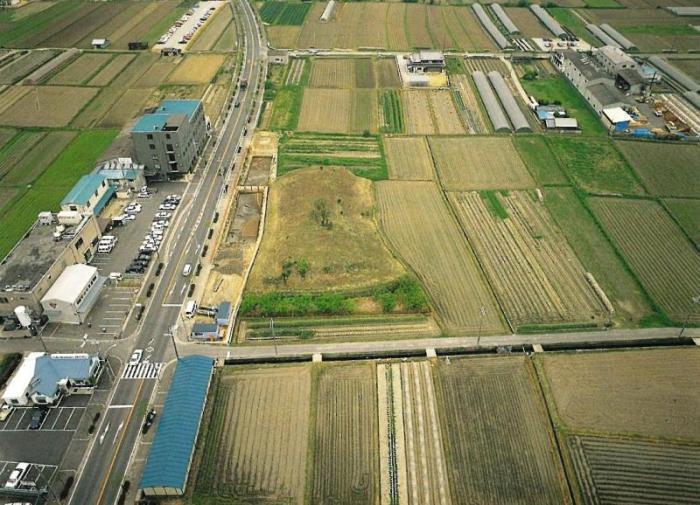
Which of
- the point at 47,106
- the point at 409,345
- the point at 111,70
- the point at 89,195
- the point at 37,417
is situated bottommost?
the point at 111,70

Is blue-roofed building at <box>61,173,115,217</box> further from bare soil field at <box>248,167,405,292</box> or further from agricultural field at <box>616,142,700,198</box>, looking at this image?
agricultural field at <box>616,142,700,198</box>

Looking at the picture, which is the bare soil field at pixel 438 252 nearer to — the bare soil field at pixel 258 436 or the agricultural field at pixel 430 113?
the bare soil field at pixel 258 436

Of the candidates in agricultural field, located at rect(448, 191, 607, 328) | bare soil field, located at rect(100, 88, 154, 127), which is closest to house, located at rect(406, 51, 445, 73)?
agricultural field, located at rect(448, 191, 607, 328)

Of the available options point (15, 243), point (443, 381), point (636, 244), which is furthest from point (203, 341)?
point (636, 244)

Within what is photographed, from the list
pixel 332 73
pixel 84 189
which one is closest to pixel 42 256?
pixel 84 189

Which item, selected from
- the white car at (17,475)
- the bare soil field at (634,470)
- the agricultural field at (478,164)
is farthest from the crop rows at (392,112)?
the white car at (17,475)

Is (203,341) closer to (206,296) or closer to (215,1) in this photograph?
(206,296)

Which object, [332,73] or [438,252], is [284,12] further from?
[438,252]
